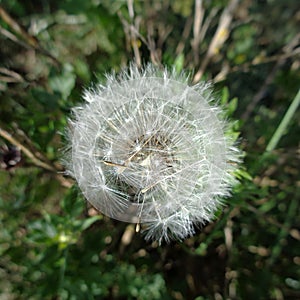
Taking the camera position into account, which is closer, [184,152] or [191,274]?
[184,152]

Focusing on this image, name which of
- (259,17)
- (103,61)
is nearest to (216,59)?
(259,17)

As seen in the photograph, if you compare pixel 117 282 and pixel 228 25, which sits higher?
pixel 228 25

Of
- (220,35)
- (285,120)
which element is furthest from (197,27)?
(285,120)

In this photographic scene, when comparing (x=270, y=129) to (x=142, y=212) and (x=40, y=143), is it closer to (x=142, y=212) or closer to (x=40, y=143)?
(x=142, y=212)

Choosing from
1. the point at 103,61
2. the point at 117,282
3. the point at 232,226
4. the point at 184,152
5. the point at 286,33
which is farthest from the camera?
the point at 286,33

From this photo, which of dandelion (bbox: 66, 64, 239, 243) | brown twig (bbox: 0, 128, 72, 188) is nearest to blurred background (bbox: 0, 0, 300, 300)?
brown twig (bbox: 0, 128, 72, 188)

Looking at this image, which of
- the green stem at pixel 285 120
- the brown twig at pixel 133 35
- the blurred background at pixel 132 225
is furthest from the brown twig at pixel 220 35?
the green stem at pixel 285 120

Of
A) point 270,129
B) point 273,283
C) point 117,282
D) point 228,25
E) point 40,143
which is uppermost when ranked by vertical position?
point 228,25

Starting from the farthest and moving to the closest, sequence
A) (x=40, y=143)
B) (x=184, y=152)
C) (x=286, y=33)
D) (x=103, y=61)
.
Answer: (x=286, y=33) < (x=103, y=61) < (x=40, y=143) < (x=184, y=152)

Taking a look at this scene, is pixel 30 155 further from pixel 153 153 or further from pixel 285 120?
pixel 285 120
